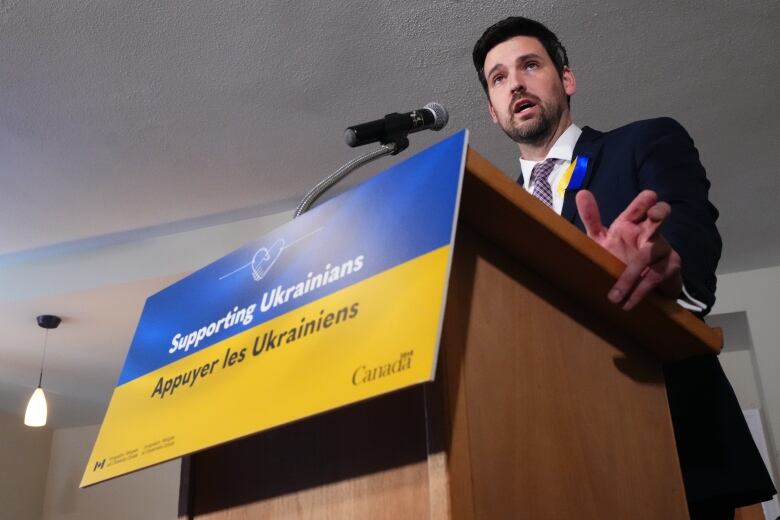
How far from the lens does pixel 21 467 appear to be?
20.2ft

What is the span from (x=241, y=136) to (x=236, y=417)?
2.53m

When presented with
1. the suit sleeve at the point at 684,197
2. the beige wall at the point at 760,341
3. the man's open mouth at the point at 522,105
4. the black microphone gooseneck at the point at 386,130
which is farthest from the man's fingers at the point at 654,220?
the beige wall at the point at 760,341

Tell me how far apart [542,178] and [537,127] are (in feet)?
0.42

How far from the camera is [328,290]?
0.68 metres

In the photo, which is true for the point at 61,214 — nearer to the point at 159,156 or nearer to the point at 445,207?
the point at 159,156

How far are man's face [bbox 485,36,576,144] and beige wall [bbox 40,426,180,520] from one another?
16.5 ft

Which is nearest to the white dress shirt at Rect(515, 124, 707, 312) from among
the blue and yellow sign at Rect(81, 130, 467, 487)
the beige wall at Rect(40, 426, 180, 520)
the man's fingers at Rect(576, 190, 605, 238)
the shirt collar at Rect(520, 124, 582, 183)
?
the shirt collar at Rect(520, 124, 582, 183)

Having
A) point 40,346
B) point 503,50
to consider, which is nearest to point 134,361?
point 503,50

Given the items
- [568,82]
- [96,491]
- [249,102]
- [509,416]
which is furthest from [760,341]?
[96,491]

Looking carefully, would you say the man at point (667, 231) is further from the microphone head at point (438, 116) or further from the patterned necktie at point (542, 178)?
the microphone head at point (438, 116)

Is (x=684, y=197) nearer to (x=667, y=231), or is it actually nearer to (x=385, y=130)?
(x=667, y=231)

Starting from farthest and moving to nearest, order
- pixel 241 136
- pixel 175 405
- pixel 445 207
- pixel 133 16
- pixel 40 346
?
pixel 40 346, pixel 241 136, pixel 133 16, pixel 175 405, pixel 445 207

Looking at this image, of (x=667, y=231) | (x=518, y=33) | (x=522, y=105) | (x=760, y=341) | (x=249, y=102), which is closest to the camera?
(x=667, y=231)

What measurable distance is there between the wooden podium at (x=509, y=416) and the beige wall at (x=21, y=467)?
5905 mm
